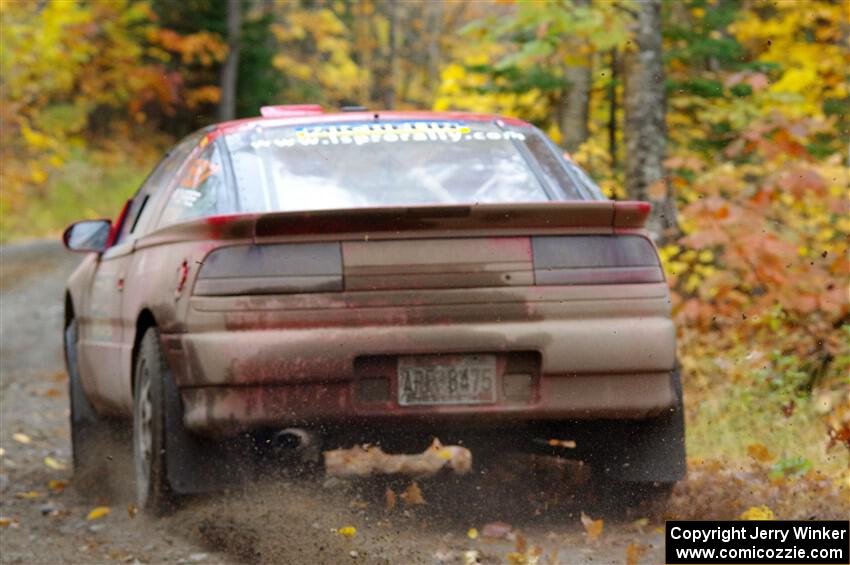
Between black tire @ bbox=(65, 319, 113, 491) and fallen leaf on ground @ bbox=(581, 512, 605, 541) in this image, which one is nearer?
fallen leaf on ground @ bbox=(581, 512, 605, 541)

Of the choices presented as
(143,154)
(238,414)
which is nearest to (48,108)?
(143,154)

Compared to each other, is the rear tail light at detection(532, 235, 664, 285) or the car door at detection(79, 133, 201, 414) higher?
the rear tail light at detection(532, 235, 664, 285)

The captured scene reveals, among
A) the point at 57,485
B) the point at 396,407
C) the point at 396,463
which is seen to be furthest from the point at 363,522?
the point at 57,485

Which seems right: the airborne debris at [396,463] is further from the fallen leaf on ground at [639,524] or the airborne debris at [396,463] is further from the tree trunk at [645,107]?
the tree trunk at [645,107]

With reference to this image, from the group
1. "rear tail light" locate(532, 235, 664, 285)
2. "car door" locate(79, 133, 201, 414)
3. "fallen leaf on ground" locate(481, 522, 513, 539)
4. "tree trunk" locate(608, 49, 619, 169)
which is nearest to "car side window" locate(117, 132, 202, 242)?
"car door" locate(79, 133, 201, 414)

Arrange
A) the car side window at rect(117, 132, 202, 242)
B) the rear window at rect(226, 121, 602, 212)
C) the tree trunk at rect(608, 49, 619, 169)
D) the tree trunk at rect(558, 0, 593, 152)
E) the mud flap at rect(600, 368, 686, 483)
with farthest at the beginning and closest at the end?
1. the tree trunk at rect(558, 0, 593, 152)
2. the tree trunk at rect(608, 49, 619, 169)
3. the car side window at rect(117, 132, 202, 242)
4. the rear window at rect(226, 121, 602, 212)
5. the mud flap at rect(600, 368, 686, 483)

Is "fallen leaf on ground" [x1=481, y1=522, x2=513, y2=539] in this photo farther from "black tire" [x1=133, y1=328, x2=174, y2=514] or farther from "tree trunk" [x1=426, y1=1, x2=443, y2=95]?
"tree trunk" [x1=426, y1=1, x2=443, y2=95]

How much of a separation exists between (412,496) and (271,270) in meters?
1.37

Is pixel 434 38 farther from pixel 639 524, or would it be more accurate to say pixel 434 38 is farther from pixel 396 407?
pixel 396 407

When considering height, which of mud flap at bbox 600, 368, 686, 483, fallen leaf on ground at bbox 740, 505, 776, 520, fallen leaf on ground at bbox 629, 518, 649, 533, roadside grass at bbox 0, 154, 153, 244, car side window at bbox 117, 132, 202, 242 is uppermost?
car side window at bbox 117, 132, 202, 242

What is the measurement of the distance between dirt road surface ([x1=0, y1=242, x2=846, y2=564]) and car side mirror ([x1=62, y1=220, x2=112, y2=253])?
114 centimetres

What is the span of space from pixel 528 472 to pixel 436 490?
56 cm

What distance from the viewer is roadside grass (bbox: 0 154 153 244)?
97.8 feet

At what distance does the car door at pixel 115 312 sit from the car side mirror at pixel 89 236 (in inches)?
2.0
